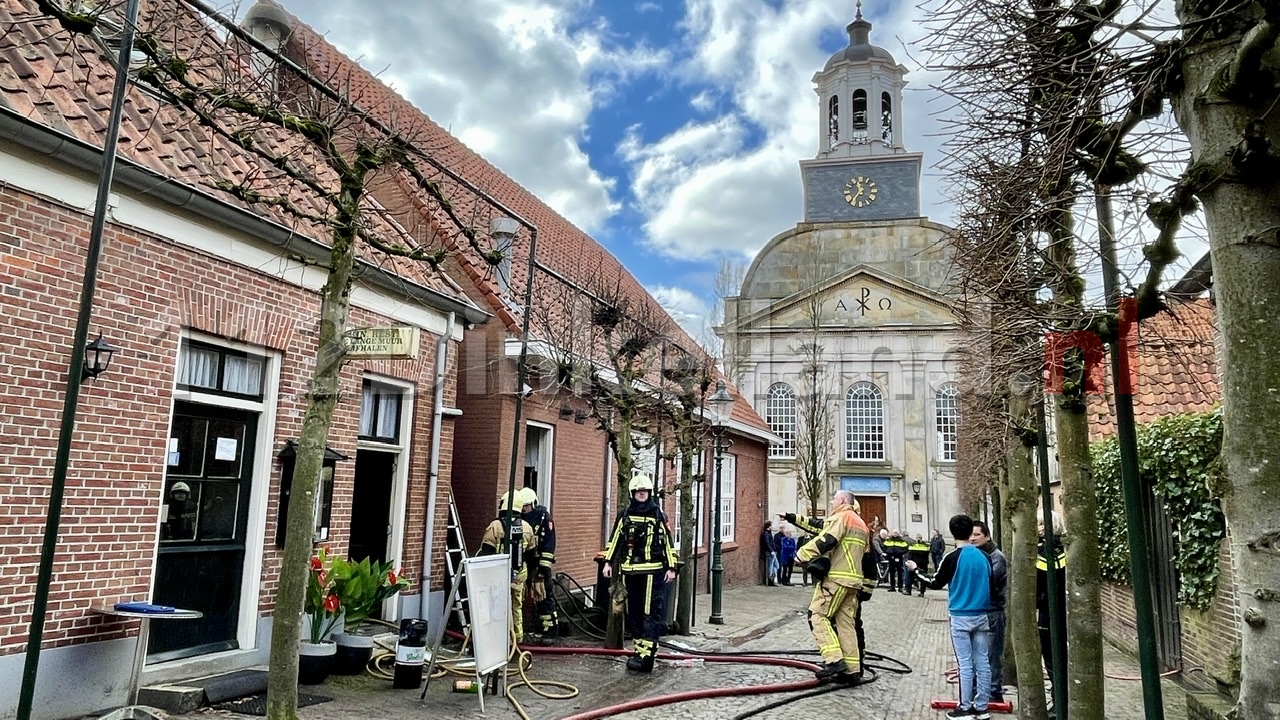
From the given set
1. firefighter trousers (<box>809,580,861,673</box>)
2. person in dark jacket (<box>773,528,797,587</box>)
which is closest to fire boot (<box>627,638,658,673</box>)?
firefighter trousers (<box>809,580,861,673</box>)

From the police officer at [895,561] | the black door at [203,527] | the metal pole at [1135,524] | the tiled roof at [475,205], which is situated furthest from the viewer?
the police officer at [895,561]

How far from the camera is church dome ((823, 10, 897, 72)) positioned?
158 ft

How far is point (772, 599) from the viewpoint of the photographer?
1992cm

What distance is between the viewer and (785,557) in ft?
85.4

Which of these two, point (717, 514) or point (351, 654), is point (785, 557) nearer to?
point (717, 514)

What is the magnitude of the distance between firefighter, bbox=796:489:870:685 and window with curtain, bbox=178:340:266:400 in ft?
18.4

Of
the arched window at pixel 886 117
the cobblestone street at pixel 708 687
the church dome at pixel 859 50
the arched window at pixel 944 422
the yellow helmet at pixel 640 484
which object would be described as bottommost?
the cobblestone street at pixel 708 687

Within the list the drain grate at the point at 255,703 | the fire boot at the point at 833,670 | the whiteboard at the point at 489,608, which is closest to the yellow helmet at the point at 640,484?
the whiteboard at the point at 489,608

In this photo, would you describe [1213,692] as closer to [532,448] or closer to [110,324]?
[532,448]

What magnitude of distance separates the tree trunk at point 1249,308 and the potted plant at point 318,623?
270 inches

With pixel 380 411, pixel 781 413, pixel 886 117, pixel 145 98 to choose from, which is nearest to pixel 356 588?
pixel 380 411

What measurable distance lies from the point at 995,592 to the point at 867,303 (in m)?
35.8

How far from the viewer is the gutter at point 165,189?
19.1 ft

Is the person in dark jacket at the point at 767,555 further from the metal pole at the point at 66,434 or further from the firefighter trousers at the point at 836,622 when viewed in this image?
the metal pole at the point at 66,434
